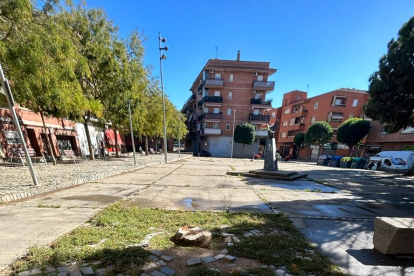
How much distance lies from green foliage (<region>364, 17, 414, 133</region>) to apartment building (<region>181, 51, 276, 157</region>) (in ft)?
75.2

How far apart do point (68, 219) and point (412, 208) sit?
368 inches

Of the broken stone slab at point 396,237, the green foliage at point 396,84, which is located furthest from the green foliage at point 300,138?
the broken stone slab at point 396,237

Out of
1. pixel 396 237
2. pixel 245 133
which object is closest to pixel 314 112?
pixel 245 133

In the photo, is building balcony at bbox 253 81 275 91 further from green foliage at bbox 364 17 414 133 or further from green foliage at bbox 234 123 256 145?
green foliage at bbox 364 17 414 133

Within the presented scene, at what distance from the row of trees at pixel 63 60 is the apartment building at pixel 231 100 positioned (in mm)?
22215

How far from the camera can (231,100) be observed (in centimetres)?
3662

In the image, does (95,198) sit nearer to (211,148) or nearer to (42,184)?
(42,184)

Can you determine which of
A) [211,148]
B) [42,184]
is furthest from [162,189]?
[211,148]

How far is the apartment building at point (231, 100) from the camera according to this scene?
118ft

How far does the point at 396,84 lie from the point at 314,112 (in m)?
29.4

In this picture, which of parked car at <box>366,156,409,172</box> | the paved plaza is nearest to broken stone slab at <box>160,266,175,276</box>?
the paved plaza

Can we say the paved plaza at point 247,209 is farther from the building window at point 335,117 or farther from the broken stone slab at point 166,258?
the building window at point 335,117

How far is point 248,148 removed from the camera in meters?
37.1

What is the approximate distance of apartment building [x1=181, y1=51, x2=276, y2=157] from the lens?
35.8 m
